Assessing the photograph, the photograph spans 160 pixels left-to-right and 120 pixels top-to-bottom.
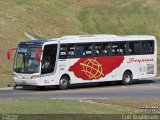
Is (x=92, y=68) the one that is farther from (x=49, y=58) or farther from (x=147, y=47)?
(x=147, y=47)

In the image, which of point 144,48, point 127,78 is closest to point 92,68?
point 127,78

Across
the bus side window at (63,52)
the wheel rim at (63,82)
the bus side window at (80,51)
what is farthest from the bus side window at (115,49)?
the wheel rim at (63,82)

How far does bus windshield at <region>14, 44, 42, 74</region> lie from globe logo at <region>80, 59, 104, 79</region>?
3.05m

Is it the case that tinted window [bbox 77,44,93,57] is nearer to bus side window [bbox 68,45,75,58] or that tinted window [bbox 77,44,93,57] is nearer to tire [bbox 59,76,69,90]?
bus side window [bbox 68,45,75,58]

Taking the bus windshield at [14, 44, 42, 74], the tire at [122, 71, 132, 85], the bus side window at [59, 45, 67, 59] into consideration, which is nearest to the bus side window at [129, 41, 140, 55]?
the tire at [122, 71, 132, 85]

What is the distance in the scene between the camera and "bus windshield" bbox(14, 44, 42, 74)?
1371 inches

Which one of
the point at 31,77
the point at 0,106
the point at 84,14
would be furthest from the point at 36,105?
the point at 84,14

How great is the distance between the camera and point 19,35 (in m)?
51.1

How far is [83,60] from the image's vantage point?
36469 mm

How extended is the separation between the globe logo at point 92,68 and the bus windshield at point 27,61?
3046 mm

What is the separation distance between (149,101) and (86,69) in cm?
977

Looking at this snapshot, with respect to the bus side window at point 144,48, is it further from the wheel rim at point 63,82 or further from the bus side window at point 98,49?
the wheel rim at point 63,82

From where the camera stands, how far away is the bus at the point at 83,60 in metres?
34.9

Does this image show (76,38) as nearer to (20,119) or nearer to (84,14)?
(20,119)
